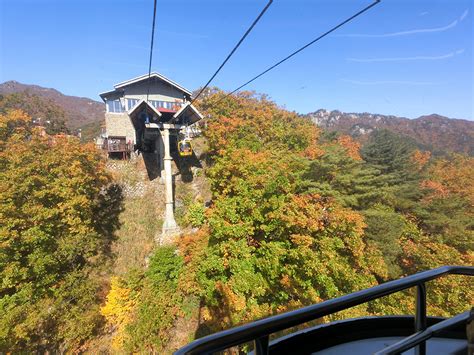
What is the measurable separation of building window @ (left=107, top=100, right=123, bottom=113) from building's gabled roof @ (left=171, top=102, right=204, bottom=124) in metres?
9.77

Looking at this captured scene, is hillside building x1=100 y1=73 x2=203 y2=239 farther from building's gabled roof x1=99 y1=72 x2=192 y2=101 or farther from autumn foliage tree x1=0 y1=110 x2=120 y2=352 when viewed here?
autumn foliage tree x1=0 y1=110 x2=120 y2=352

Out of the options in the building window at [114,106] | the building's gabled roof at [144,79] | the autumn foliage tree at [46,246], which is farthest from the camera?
the building window at [114,106]

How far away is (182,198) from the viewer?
1597 cm

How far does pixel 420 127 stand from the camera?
54500 mm

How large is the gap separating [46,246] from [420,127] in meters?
75.3

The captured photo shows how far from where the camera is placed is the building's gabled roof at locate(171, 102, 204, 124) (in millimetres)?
12523

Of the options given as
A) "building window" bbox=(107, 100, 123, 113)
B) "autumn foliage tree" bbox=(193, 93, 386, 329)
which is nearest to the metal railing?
"autumn foliage tree" bbox=(193, 93, 386, 329)

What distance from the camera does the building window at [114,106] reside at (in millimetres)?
19312

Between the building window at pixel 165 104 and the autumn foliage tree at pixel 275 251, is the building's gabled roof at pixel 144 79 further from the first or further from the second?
the autumn foliage tree at pixel 275 251

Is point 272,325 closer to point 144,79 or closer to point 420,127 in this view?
point 144,79

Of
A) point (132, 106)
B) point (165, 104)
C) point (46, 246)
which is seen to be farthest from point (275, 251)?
point (165, 104)

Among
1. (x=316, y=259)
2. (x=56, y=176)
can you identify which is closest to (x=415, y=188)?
(x=316, y=259)

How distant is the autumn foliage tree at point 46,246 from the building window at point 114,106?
711 cm

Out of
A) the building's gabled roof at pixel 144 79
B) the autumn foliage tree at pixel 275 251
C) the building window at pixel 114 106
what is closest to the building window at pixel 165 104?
the building's gabled roof at pixel 144 79
